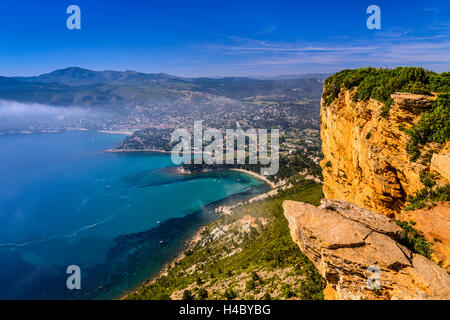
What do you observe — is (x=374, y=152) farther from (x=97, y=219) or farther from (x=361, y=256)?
(x=97, y=219)

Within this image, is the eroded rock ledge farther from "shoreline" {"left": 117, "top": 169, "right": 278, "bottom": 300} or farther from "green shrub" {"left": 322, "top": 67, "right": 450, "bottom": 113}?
"shoreline" {"left": 117, "top": 169, "right": 278, "bottom": 300}

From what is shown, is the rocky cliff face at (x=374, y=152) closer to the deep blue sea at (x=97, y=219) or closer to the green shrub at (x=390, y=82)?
the green shrub at (x=390, y=82)

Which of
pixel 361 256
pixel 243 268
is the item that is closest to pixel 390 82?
pixel 361 256

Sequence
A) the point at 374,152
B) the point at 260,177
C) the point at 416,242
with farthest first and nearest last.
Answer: the point at 260,177
the point at 374,152
the point at 416,242

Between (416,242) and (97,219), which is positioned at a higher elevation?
(416,242)

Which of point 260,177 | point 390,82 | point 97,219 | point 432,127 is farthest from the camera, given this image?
point 260,177

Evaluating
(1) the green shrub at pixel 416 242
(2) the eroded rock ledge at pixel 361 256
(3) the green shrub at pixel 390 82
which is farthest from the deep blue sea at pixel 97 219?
(3) the green shrub at pixel 390 82

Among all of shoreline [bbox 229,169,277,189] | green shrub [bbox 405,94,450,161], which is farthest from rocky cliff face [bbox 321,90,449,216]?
shoreline [bbox 229,169,277,189]
